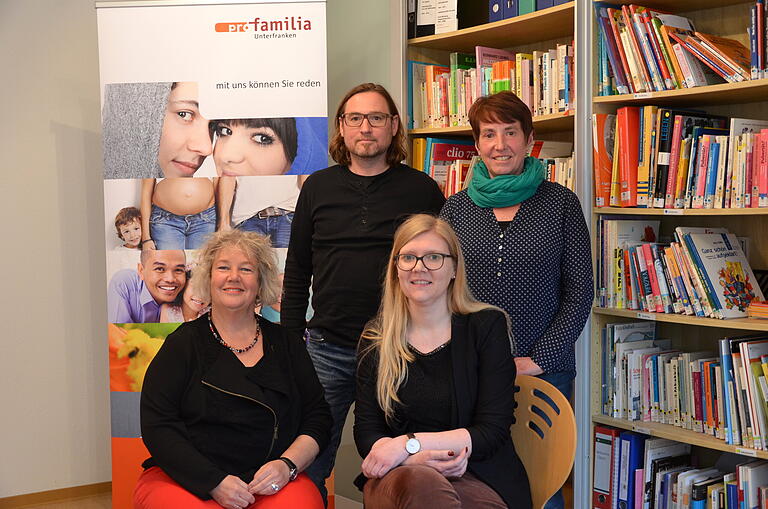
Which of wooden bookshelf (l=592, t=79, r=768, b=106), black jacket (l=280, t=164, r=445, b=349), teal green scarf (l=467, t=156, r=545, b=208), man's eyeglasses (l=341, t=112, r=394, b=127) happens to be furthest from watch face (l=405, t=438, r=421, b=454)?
wooden bookshelf (l=592, t=79, r=768, b=106)

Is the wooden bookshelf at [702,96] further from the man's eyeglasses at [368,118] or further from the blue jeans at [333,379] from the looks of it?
the blue jeans at [333,379]

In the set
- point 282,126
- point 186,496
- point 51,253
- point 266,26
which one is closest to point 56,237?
point 51,253

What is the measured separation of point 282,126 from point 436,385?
1.62 m

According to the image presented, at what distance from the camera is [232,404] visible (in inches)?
90.1

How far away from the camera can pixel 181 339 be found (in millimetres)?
2342

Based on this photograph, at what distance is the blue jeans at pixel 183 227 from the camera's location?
3.45 m

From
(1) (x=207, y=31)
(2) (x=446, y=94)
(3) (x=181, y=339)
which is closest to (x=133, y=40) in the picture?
(1) (x=207, y=31)

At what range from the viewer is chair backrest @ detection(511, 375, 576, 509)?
2160mm

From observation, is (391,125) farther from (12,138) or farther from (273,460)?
(12,138)

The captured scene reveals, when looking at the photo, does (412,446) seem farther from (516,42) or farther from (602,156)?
(516,42)

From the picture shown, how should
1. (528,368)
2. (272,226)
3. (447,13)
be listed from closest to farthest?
1. (528,368)
2. (272,226)
3. (447,13)

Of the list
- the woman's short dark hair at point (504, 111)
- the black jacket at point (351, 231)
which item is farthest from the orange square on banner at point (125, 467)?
the woman's short dark hair at point (504, 111)

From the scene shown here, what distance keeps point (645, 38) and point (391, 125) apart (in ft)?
2.92

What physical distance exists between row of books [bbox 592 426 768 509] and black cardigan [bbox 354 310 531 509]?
0.86 m
